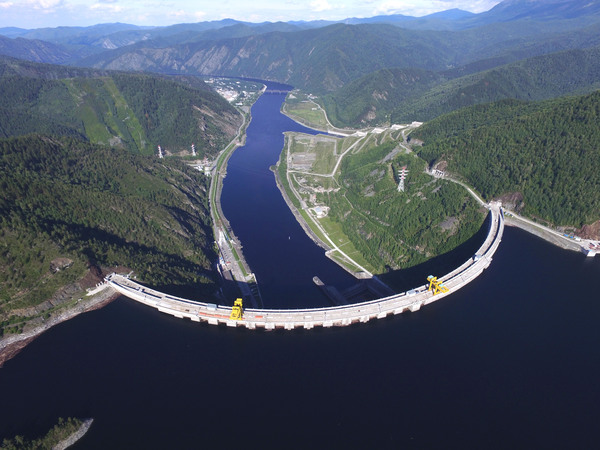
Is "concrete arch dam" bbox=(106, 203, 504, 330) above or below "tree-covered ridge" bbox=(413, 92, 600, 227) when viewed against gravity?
below

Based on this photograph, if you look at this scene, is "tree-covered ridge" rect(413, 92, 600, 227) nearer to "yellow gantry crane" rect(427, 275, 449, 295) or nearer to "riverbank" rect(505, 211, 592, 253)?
"riverbank" rect(505, 211, 592, 253)

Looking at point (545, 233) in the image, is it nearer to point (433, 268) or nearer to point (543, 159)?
point (543, 159)

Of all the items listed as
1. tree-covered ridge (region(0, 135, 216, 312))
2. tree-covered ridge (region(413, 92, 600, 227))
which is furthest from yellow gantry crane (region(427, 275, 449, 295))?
tree-covered ridge (region(0, 135, 216, 312))

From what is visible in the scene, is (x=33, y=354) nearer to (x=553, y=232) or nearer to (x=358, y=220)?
(x=358, y=220)

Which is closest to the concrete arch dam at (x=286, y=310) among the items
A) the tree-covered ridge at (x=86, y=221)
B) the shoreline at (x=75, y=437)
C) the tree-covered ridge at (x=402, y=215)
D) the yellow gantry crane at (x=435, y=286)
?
the yellow gantry crane at (x=435, y=286)

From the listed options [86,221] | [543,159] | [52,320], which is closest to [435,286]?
[543,159]

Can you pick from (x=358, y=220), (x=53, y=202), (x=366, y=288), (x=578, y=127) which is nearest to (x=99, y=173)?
(x=53, y=202)

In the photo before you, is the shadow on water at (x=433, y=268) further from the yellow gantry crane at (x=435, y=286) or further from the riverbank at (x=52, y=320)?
the riverbank at (x=52, y=320)
